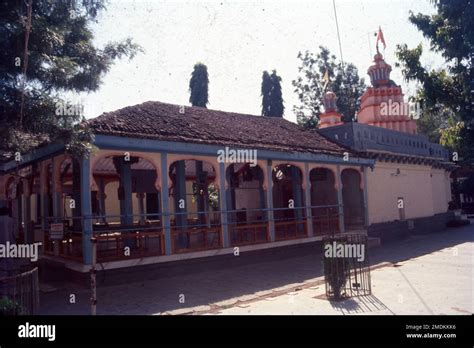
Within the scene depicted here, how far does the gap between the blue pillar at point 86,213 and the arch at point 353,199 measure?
12.3 metres

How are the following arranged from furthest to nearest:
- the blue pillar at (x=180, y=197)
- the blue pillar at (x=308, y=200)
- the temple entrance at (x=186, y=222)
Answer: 1. the blue pillar at (x=308, y=200)
2. the blue pillar at (x=180, y=197)
3. the temple entrance at (x=186, y=222)

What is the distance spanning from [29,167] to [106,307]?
743cm

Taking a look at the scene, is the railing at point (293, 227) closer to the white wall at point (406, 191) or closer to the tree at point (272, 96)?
the white wall at point (406, 191)

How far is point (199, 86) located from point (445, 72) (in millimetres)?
24568

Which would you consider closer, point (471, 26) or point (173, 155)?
point (471, 26)

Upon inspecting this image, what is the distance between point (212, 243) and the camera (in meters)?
12.8

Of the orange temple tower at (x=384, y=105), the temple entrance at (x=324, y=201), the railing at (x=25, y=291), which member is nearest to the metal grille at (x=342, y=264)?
the railing at (x=25, y=291)

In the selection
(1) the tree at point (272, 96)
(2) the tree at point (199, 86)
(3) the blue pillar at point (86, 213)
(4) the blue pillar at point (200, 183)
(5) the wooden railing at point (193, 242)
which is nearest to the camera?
(3) the blue pillar at point (86, 213)

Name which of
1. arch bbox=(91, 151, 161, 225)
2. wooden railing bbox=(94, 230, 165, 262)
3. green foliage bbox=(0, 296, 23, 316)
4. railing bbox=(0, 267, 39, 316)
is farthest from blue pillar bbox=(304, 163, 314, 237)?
green foliage bbox=(0, 296, 23, 316)

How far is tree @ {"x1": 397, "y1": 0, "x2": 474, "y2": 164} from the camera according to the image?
31.9 feet

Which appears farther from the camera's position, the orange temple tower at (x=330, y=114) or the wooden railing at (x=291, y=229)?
the orange temple tower at (x=330, y=114)

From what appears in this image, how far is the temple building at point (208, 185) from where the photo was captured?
35.4 feet

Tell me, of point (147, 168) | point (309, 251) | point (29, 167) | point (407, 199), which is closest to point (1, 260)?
point (29, 167)

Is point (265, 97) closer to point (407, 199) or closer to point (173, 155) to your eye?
point (407, 199)
